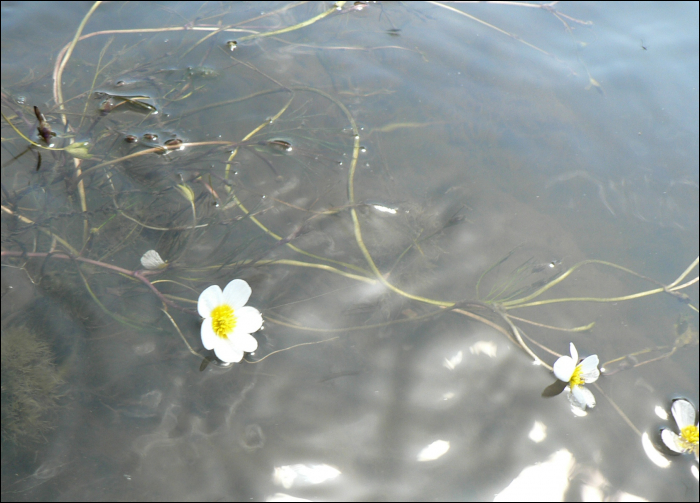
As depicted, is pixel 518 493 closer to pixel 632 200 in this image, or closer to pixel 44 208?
pixel 632 200

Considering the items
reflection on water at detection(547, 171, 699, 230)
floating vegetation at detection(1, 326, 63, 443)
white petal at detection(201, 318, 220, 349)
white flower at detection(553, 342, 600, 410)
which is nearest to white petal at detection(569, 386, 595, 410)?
white flower at detection(553, 342, 600, 410)

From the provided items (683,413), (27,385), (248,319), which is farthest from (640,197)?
(27,385)

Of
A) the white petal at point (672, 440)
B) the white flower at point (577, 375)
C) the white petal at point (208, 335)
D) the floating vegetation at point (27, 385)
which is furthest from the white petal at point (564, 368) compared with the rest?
the floating vegetation at point (27, 385)

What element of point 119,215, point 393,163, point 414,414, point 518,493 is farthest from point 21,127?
point 518,493

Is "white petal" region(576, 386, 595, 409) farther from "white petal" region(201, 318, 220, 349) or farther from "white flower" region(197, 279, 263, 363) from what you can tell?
"white petal" region(201, 318, 220, 349)

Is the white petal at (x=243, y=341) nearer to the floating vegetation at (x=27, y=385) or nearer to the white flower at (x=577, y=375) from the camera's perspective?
the floating vegetation at (x=27, y=385)
